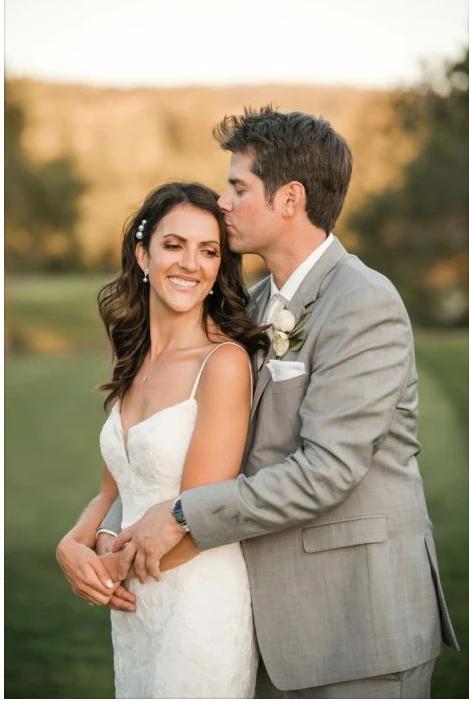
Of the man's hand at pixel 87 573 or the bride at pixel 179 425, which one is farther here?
the man's hand at pixel 87 573

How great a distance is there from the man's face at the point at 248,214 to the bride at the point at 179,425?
0.12ft

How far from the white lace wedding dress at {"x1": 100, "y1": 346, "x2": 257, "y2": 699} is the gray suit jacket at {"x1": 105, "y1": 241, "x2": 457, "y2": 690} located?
2.6 inches

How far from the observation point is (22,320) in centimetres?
1441

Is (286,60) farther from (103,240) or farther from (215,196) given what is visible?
(215,196)

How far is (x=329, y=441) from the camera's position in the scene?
269 centimetres

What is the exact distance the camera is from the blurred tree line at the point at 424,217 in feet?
39.8

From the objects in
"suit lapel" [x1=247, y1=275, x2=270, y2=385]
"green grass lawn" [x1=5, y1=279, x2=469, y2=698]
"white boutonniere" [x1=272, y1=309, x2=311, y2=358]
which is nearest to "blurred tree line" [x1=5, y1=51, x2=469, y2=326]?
"green grass lawn" [x1=5, y1=279, x2=469, y2=698]

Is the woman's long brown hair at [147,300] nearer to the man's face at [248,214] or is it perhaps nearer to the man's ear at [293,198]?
the man's face at [248,214]

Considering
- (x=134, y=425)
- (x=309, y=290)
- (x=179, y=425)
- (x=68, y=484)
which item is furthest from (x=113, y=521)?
(x=68, y=484)

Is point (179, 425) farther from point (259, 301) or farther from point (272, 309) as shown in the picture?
point (259, 301)

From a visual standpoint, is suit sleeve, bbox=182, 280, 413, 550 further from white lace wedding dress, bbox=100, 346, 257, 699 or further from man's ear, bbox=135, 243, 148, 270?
man's ear, bbox=135, 243, 148, 270

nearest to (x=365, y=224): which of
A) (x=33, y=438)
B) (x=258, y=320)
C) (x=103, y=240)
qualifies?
(x=103, y=240)

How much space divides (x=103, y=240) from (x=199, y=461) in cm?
1182

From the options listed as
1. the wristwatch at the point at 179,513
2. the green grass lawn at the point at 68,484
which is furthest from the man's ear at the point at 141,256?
the green grass lawn at the point at 68,484
